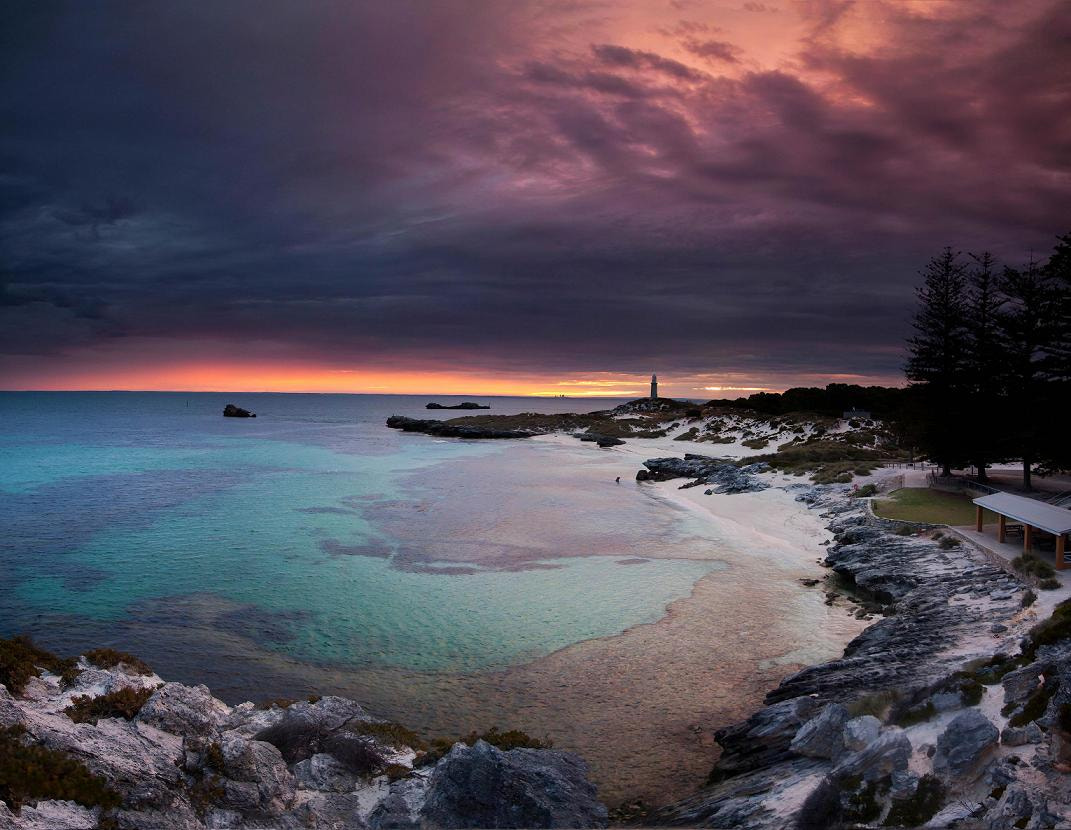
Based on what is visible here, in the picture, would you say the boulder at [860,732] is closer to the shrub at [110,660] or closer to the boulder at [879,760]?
the boulder at [879,760]

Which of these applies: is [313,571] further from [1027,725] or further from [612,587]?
[1027,725]

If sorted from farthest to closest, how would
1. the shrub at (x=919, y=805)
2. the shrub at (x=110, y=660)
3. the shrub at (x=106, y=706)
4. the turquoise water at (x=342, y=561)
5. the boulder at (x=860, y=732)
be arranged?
the turquoise water at (x=342, y=561) < the shrub at (x=110, y=660) < the shrub at (x=106, y=706) < the boulder at (x=860, y=732) < the shrub at (x=919, y=805)

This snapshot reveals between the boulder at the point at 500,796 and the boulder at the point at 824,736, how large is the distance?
3650 millimetres

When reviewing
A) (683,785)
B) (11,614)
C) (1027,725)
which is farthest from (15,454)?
(1027,725)

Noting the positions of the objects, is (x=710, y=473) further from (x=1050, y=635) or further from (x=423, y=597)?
(x=1050, y=635)

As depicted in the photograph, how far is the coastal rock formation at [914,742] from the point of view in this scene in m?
7.96

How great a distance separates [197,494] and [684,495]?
40169 millimetres

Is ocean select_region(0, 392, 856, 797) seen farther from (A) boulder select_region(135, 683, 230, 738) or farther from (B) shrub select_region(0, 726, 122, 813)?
(B) shrub select_region(0, 726, 122, 813)

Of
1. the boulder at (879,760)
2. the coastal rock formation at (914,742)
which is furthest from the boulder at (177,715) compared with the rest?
the boulder at (879,760)

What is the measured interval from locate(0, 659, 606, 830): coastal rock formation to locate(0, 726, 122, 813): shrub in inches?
1.0

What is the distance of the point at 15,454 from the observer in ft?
263

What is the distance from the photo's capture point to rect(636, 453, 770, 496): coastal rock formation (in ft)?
156

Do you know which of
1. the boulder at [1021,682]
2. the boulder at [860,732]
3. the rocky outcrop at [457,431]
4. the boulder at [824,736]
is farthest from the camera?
the rocky outcrop at [457,431]

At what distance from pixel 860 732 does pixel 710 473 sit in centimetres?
4747
